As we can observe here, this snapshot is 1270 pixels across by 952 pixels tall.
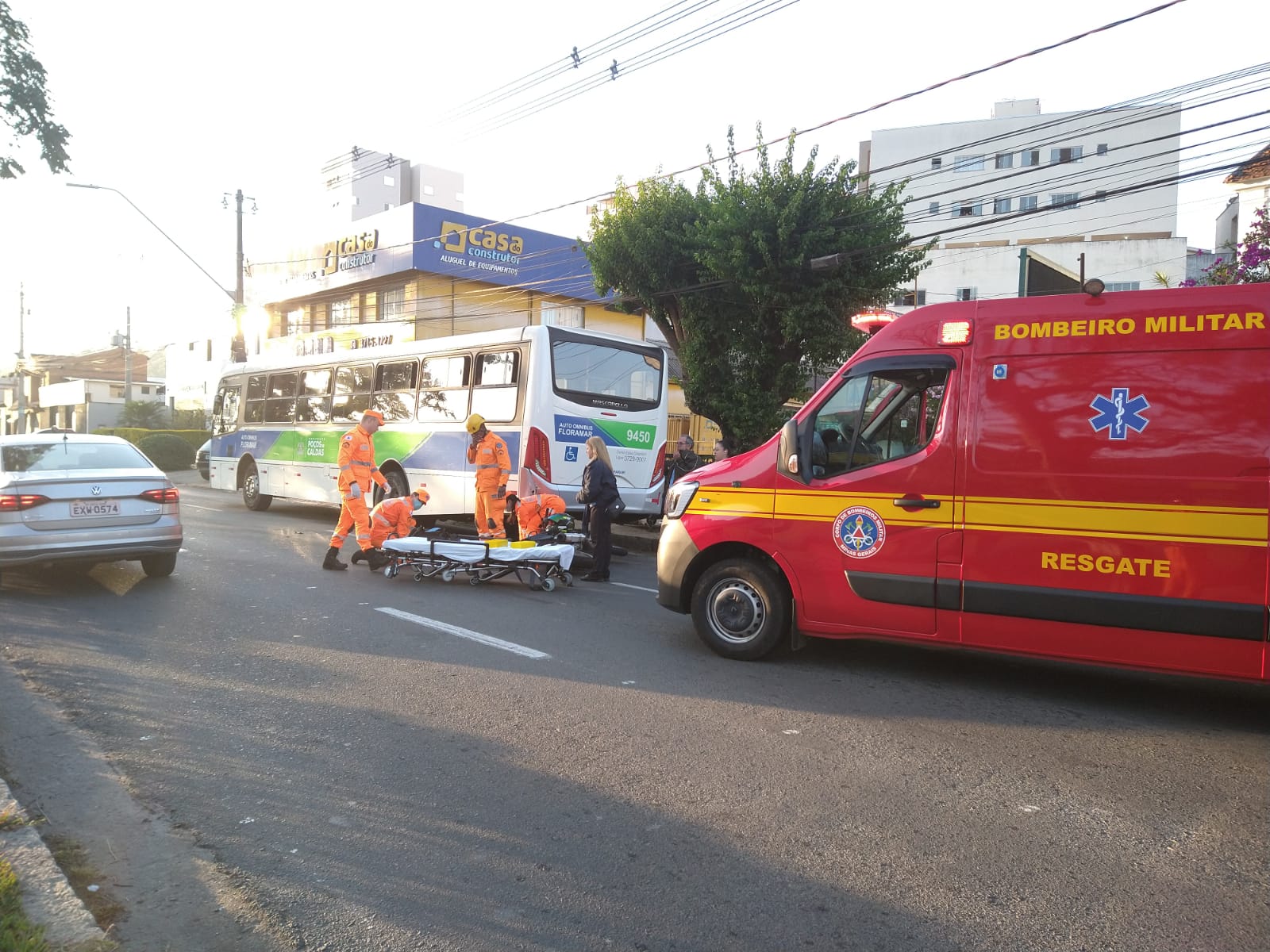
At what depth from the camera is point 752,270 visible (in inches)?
598

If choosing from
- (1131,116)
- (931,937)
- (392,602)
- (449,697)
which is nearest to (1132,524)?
(931,937)

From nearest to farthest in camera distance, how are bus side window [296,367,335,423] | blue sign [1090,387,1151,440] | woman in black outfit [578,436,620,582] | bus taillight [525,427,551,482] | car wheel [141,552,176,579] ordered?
blue sign [1090,387,1151,440], car wheel [141,552,176,579], woman in black outfit [578,436,620,582], bus taillight [525,427,551,482], bus side window [296,367,335,423]

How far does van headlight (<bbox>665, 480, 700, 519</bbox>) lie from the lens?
21.4ft

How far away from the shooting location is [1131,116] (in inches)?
1761

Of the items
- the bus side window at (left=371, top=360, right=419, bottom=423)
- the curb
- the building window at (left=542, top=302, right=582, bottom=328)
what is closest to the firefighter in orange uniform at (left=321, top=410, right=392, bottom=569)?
the bus side window at (left=371, top=360, right=419, bottom=423)

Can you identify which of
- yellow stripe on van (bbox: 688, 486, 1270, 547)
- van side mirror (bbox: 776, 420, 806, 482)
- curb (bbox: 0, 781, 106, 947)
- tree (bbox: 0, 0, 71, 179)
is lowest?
curb (bbox: 0, 781, 106, 947)

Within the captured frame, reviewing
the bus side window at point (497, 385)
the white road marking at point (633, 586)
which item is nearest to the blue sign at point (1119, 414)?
the white road marking at point (633, 586)

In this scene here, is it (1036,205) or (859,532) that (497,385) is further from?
(1036,205)

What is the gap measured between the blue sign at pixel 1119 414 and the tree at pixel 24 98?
25.9 ft

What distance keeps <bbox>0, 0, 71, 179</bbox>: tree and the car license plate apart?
9.31ft

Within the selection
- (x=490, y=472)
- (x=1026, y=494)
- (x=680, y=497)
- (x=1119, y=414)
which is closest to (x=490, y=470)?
(x=490, y=472)

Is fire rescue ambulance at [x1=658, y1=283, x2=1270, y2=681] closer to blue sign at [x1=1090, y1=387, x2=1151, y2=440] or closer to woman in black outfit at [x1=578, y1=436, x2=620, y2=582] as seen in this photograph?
blue sign at [x1=1090, y1=387, x2=1151, y2=440]

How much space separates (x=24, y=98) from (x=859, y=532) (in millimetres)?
7149

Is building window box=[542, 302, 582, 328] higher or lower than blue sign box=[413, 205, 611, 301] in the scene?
lower
